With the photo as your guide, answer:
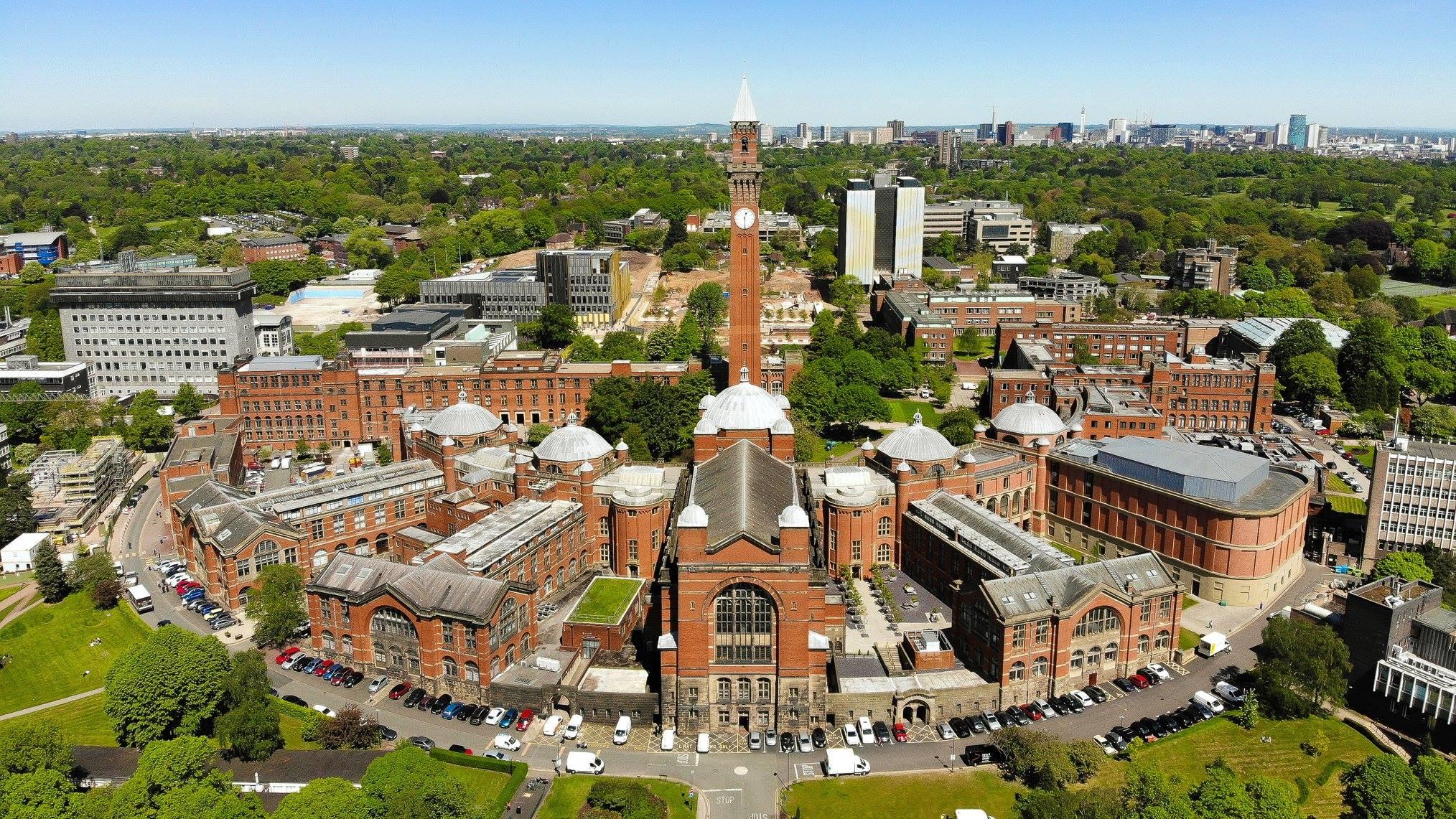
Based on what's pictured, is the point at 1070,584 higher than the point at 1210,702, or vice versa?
the point at 1070,584

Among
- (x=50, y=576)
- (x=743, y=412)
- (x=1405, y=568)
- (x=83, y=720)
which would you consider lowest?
(x=83, y=720)

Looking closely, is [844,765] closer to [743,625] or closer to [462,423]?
[743,625]

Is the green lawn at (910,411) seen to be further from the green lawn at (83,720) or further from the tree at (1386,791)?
the green lawn at (83,720)

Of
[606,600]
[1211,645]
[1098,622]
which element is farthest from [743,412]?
[1211,645]

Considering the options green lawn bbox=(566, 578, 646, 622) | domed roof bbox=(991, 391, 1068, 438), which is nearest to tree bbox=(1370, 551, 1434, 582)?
domed roof bbox=(991, 391, 1068, 438)

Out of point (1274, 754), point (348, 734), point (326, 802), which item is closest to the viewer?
point (326, 802)

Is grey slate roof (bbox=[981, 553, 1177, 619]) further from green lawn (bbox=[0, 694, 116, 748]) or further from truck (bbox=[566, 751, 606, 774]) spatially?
green lawn (bbox=[0, 694, 116, 748])
